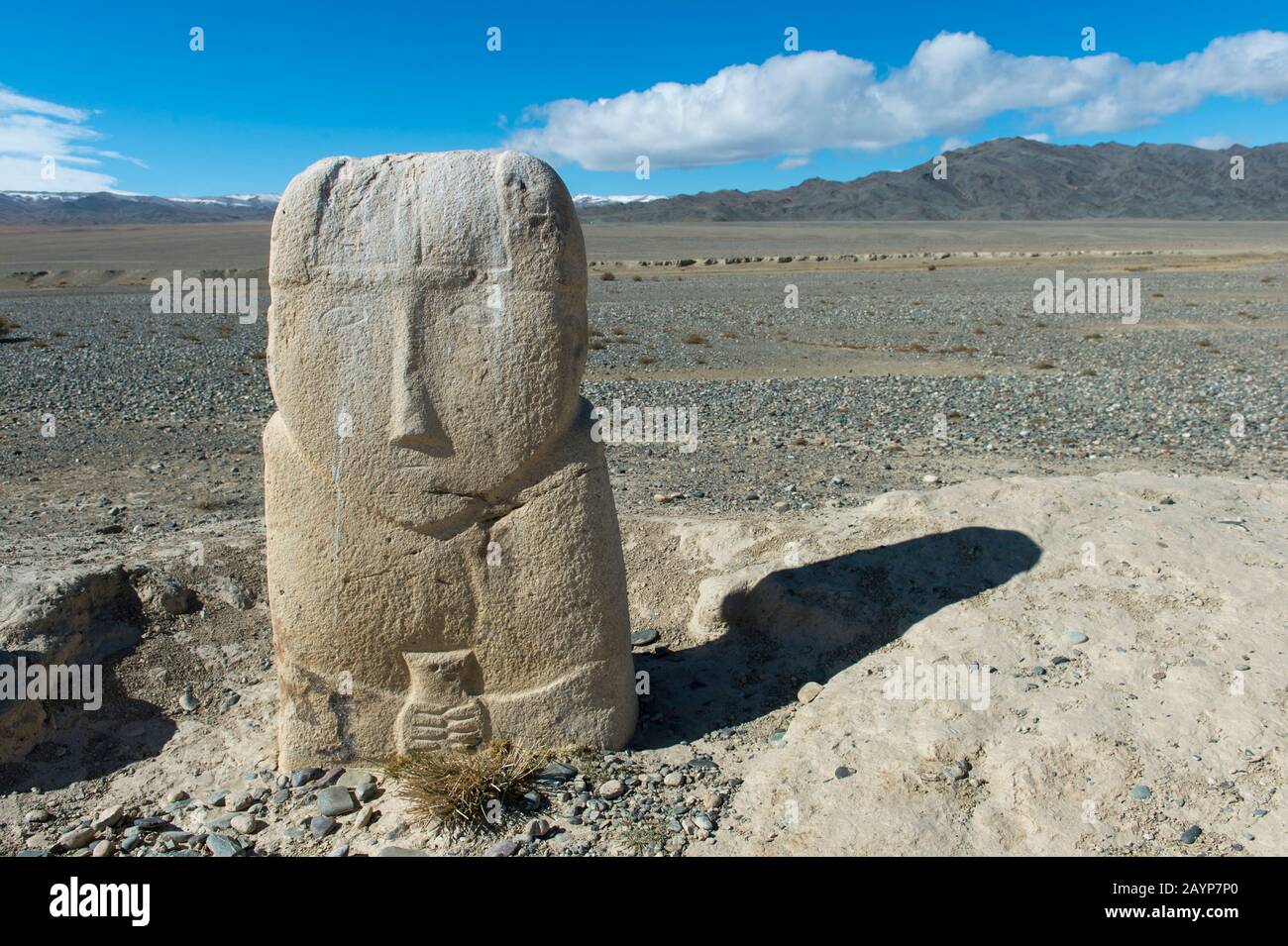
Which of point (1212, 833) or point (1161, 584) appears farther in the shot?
point (1161, 584)

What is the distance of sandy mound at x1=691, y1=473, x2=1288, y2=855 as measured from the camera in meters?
3.97

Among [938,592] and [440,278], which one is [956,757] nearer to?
[938,592]

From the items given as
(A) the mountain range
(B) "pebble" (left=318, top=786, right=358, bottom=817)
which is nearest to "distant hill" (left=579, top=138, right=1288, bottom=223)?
(A) the mountain range

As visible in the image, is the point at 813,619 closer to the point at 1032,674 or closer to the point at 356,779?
the point at 1032,674

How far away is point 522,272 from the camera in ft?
13.6

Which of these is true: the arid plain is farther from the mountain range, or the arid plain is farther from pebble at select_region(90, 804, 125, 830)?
the mountain range

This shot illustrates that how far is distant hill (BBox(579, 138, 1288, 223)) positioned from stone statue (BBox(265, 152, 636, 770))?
5654 inches

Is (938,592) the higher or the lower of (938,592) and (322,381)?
the lower

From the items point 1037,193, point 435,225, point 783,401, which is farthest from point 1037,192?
point 435,225

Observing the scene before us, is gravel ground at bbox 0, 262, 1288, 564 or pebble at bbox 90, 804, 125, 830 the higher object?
gravel ground at bbox 0, 262, 1288, 564

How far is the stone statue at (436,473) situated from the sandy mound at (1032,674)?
1.18 meters

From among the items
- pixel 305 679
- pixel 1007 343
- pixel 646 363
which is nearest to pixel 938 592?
pixel 305 679

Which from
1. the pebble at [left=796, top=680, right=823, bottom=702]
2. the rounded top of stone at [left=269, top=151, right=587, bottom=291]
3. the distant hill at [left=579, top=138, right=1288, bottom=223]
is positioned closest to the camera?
the rounded top of stone at [left=269, top=151, right=587, bottom=291]

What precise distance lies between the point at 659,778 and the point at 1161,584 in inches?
118
